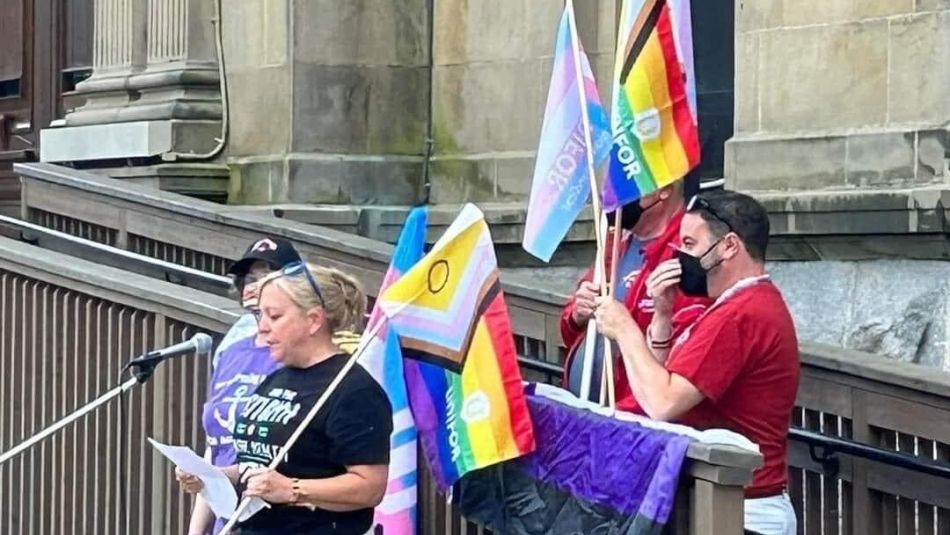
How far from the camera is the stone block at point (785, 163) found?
28.5 ft

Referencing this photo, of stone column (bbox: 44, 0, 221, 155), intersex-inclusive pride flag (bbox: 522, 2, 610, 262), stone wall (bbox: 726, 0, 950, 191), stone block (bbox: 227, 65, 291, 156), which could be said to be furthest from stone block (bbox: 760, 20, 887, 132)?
stone column (bbox: 44, 0, 221, 155)

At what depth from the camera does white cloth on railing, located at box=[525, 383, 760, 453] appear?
4852 millimetres

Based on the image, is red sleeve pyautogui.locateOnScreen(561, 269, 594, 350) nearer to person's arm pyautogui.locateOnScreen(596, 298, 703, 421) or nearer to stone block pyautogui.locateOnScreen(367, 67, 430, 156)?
person's arm pyautogui.locateOnScreen(596, 298, 703, 421)

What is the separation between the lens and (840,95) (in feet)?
28.5

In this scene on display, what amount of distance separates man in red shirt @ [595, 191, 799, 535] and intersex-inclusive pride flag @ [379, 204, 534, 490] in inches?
15.6

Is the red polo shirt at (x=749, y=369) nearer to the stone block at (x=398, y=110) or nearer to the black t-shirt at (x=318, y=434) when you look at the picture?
the black t-shirt at (x=318, y=434)

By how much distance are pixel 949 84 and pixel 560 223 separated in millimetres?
2685

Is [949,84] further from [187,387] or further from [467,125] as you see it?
[467,125]

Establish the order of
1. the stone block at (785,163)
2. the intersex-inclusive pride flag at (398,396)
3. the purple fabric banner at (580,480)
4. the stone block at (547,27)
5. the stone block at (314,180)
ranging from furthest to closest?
the stone block at (314,180), the stone block at (547,27), the stone block at (785,163), the intersex-inclusive pride flag at (398,396), the purple fabric banner at (580,480)

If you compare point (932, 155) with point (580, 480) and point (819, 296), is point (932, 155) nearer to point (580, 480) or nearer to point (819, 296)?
point (819, 296)

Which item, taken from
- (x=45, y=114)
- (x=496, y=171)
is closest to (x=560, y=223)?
(x=496, y=171)

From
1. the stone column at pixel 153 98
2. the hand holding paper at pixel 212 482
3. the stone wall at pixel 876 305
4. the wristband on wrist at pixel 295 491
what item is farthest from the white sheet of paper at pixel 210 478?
the stone column at pixel 153 98

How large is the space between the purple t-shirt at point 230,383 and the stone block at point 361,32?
5970 mm

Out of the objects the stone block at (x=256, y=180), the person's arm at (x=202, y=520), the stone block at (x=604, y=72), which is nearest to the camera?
the person's arm at (x=202, y=520)
